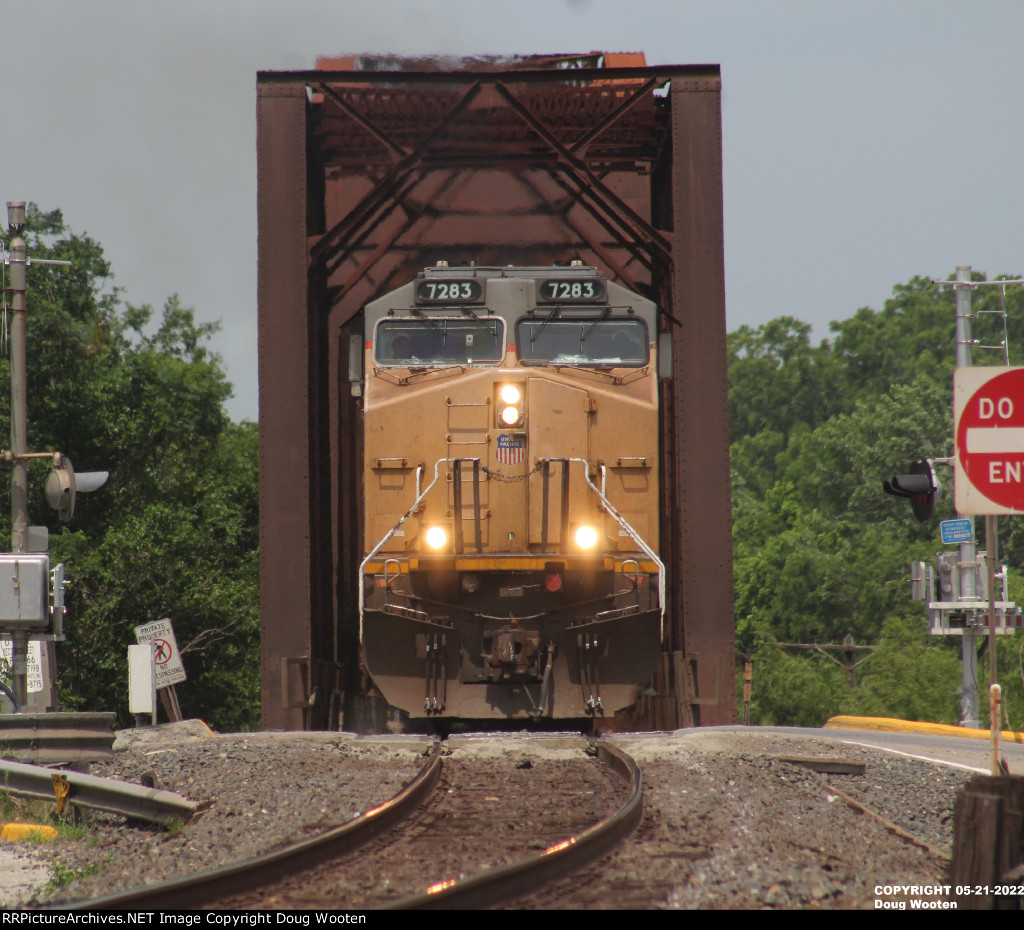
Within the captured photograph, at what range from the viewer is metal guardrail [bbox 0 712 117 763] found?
9.62 m

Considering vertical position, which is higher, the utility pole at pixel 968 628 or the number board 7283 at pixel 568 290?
the number board 7283 at pixel 568 290

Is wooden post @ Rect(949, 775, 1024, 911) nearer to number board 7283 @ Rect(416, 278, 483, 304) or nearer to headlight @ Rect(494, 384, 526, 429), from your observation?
headlight @ Rect(494, 384, 526, 429)

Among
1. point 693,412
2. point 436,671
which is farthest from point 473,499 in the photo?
point 693,412

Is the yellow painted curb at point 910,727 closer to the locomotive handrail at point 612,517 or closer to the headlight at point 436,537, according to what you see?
the locomotive handrail at point 612,517

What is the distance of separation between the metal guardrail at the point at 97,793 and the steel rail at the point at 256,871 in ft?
4.28

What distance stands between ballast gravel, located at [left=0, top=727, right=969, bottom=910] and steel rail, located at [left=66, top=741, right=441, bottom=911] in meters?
0.33

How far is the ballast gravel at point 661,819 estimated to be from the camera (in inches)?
212

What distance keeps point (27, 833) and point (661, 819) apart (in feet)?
12.5

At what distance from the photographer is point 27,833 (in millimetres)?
7453

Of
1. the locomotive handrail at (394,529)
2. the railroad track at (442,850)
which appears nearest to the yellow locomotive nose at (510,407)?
the locomotive handrail at (394,529)

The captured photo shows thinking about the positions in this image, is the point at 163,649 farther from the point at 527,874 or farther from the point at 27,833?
the point at 527,874

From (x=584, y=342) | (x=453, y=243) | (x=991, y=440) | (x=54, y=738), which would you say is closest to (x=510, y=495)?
(x=584, y=342)

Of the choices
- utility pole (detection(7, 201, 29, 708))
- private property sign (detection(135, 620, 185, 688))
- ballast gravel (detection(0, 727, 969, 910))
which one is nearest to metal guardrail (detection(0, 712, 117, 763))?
ballast gravel (detection(0, 727, 969, 910))

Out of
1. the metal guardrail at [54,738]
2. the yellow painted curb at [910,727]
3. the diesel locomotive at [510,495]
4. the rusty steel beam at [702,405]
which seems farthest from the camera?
the yellow painted curb at [910,727]
